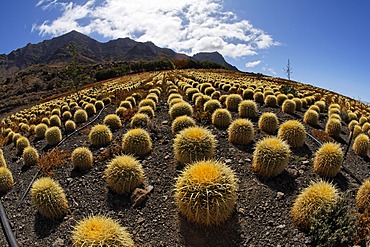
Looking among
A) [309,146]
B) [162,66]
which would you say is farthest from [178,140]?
[162,66]

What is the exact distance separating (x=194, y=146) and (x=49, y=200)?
3532 millimetres

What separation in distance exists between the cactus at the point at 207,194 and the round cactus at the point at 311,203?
1.27 m

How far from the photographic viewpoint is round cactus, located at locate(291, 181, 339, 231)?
201 inches

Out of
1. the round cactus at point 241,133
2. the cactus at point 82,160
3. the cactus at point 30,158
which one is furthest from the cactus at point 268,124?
the cactus at point 30,158

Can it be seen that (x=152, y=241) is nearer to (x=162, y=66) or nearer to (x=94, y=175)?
(x=94, y=175)

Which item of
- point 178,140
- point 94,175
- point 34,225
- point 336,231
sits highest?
point 178,140

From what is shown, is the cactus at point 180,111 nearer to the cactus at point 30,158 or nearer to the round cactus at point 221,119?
the round cactus at point 221,119

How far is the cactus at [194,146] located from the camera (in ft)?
23.0

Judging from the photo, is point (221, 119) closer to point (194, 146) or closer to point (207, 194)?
point (194, 146)

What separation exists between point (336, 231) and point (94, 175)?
6.02m

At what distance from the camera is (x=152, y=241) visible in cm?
530

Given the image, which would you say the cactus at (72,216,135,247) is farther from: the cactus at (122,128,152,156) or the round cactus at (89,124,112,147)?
the round cactus at (89,124,112,147)

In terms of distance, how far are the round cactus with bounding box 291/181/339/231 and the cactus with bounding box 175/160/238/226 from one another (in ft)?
4.16

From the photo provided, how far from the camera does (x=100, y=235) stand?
14.5 ft
